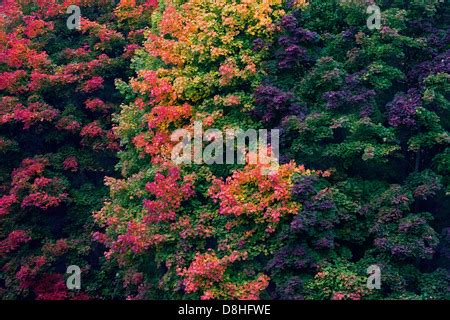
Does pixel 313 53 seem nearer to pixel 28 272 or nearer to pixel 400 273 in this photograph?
pixel 400 273

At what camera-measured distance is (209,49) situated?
15.1 m

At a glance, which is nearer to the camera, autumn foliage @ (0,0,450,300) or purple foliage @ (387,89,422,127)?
autumn foliage @ (0,0,450,300)

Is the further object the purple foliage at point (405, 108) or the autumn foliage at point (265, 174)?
the purple foliage at point (405, 108)

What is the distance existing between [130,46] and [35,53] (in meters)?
2.84

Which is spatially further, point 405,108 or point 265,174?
point 405,108

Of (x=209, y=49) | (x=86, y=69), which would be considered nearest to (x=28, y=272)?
(x=86, y=69)

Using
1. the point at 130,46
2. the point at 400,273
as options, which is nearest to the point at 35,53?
the point at 130,46

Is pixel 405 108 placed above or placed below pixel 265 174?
above

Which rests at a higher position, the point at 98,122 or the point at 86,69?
the point at 86,69

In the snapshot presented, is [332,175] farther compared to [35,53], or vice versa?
[35,53]
